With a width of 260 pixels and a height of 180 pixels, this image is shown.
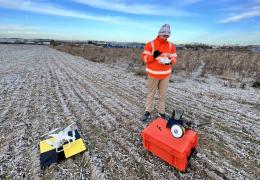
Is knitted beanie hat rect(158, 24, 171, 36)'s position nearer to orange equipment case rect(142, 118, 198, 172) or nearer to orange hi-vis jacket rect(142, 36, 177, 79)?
orange hi-vis jacket rect(142, 36, 177, 79)

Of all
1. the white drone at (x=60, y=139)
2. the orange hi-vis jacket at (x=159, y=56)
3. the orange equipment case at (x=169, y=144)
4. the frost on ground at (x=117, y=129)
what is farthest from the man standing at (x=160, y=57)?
the white drone at (x=60, y=139)

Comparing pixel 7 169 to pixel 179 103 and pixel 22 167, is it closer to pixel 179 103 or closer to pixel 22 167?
pixel 22 167

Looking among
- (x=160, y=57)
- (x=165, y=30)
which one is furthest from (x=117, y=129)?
(x=165, y=30)

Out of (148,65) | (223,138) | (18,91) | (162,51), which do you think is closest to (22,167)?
(148,65)

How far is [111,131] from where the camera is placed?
12.7 ft

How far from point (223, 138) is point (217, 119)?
965 mm

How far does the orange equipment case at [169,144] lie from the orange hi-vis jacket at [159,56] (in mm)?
1212

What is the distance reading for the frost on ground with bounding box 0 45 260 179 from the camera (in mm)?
2742

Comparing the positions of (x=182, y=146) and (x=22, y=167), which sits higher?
(x=182, y=146)

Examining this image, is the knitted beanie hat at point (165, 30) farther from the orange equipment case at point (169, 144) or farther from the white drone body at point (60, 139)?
the white drone body at point (60, 139)

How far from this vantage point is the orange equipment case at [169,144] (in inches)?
103

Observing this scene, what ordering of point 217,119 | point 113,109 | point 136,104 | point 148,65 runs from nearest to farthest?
point 148,65 < point 217,119 < point 113,109 < point 136,104

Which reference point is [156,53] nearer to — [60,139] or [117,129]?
[117,129]

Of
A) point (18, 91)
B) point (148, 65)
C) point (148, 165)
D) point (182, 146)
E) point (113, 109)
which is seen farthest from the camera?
point (18, 91)
